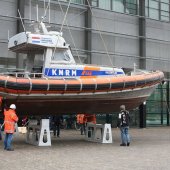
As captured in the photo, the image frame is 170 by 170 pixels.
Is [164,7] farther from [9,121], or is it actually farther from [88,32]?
[9,121]

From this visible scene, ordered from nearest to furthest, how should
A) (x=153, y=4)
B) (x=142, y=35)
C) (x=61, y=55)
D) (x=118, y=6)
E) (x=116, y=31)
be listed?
1. (x=61, y=55)
2. (x=116, y=31)
3. (x=118, y=6)
4. (x=142, y=35)
5. (x=153, y=4)

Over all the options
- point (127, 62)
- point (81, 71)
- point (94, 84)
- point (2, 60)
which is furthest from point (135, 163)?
point (127, 62)

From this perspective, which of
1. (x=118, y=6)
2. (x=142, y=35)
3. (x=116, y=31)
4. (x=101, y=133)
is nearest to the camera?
(x=101, y=133)

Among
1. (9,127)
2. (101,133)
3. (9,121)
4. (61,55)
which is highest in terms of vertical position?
(61,55)

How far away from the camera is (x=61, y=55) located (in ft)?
52.6

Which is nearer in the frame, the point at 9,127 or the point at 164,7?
the point at 9,127

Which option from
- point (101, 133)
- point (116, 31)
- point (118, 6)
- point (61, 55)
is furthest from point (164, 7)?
point (101, 133)

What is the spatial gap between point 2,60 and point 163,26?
13.9 metres

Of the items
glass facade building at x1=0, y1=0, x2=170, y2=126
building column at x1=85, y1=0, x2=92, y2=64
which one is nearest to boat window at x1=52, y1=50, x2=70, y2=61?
glass facade building at x1=0, y1=0, x2=170, y2=126

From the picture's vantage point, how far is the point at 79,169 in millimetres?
9227

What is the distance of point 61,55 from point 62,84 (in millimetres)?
2092

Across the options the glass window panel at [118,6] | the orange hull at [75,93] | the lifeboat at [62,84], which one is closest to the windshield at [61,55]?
the lifeboat at [62,84]

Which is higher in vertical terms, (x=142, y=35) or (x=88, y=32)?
(x=142, y=35)

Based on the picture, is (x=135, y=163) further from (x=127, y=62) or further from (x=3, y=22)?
(x=127, y=62)
